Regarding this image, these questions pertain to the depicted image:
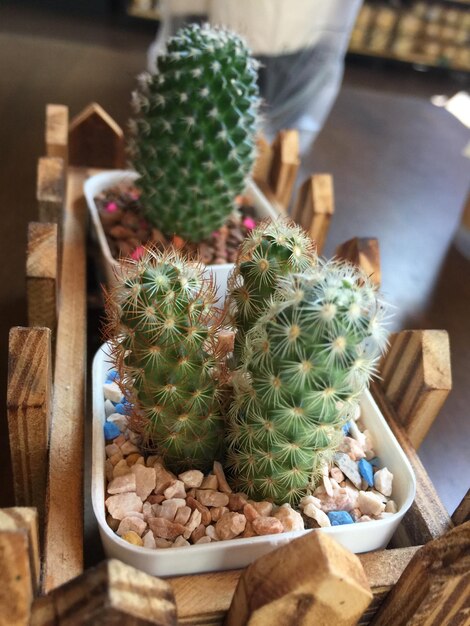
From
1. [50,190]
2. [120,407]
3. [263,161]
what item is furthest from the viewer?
[263,161]

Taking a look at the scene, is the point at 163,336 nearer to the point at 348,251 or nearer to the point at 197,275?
the point at 197,275

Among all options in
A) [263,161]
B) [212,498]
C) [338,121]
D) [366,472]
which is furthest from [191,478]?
[338,121]

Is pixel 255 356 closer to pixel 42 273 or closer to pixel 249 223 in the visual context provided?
pixel 42 273

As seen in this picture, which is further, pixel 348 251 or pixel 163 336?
pixel 348 251

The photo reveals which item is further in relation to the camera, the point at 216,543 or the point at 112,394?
the point at 112,394

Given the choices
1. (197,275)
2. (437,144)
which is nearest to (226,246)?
(197,275)

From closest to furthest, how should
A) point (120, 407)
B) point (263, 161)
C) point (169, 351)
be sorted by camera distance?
point (169, 351)
point (120, 407)
point (263, 161)

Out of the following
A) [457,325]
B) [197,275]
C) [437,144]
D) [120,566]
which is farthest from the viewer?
[437,144]
